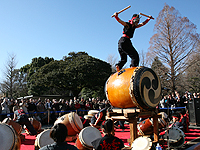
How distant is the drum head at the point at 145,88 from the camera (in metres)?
4.74

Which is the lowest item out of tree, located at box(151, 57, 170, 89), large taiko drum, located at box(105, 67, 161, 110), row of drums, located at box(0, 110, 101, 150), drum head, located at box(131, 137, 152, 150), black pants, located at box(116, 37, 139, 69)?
drum head, located at box(131, 137, 152, 150)

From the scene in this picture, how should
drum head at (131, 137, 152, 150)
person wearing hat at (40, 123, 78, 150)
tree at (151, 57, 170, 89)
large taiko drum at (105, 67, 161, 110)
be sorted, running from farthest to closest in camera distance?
tree at (151, 57, 170, 89), large taiko drum at (105, 67, 161, 110), drum head at (131, 137, 152, 150), person wearing hat at (40, 123, 78, 150)

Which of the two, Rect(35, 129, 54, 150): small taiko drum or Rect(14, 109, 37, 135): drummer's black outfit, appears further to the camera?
Rect(14, 109, 37, 135): drummer's black outfit

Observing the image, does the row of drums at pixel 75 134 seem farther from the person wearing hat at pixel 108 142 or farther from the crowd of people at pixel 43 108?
the crowd of people at pixel 43 108

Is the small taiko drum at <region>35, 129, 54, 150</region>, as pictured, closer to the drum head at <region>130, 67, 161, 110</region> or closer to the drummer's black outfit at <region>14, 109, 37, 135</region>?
the drum head at <region>130, 67, 161, 110</region>

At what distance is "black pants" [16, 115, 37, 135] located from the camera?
24.7ft

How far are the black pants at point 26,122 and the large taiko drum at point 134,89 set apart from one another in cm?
404

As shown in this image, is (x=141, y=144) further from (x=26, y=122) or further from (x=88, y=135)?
(x=26, y=122)

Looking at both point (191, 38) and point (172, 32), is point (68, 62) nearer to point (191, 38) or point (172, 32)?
point (172, 32)

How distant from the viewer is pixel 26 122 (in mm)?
7676

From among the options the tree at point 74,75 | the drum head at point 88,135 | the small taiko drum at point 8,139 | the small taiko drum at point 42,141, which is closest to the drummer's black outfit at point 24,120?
the small taiko drum at point 42,141

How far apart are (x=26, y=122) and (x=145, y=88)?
514 centimetres

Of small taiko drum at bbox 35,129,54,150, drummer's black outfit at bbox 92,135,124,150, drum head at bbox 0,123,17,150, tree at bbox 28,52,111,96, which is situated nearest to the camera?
drummer's black outfit at bbox 92,135,124,150

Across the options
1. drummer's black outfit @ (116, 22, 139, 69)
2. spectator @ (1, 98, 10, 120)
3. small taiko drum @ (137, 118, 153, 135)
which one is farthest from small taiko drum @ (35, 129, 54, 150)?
spectator @ (1, 98, 10, 120)
